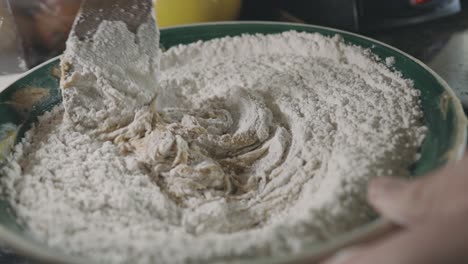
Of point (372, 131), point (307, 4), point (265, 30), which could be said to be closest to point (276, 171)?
point (372, 131)

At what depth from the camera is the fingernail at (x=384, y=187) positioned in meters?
0.43

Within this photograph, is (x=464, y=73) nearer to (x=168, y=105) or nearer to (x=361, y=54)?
(x=361, y=54)

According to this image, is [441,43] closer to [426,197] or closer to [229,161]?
[229,161]

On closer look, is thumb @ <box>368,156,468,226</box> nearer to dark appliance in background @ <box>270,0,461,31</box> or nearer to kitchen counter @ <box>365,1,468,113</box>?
kitchen counter @ <box>365,1,468,113</box>

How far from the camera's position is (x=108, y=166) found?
604 mm

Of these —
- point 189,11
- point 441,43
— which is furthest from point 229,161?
point 441,43

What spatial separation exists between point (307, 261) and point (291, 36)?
0.47m

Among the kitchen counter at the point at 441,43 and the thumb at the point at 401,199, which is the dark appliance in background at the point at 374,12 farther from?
the thumb at the point at 401,199

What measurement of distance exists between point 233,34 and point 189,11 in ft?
0.34

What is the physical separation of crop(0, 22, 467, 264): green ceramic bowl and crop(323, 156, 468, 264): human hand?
24 mm

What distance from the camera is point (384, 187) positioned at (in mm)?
436

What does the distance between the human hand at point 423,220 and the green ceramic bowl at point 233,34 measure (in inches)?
1.0

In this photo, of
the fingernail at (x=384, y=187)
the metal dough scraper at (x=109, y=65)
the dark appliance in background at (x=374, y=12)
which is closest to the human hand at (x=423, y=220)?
the fingernail at (x=384, y=187)

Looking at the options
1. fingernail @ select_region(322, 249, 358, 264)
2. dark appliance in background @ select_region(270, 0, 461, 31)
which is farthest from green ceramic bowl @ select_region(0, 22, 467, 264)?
dark appliance in background @ select_region(270, 0, 461, 31)
